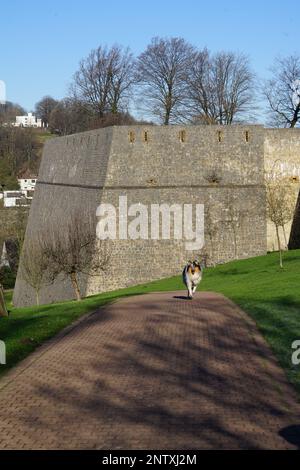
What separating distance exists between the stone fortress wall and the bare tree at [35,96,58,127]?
281 feet

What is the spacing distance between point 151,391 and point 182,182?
2079 centimetres

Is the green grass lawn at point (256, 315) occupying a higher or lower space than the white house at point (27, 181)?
lower

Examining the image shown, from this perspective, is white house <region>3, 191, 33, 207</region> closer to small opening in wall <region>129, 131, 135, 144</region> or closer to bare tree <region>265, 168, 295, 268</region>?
small opening in wall <region>129, 131, 135, 144</region>

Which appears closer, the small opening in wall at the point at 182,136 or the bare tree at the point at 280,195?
the small opening in wall at the point at 182,136

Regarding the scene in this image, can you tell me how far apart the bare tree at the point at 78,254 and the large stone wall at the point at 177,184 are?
20.7 inches

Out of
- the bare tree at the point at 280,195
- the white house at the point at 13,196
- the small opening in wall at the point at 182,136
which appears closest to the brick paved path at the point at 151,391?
the small opening in wall at the point at 182,136

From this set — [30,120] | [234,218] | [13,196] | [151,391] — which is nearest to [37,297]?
[234,218]

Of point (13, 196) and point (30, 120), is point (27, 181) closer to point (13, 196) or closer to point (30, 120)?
point (13, 196)

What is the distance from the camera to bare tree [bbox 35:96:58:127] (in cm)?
11506

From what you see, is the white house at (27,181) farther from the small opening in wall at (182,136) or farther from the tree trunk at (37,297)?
the small opening in wall at (182,136)

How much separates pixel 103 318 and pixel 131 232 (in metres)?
14.1

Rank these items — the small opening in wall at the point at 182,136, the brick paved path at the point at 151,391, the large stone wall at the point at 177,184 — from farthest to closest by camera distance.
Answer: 1. the small opening in wall at the point at 182,136
2. the large stone wall at the point at 177,184
3. the brick paved path at the point at 151,391

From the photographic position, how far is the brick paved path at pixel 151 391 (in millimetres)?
7148

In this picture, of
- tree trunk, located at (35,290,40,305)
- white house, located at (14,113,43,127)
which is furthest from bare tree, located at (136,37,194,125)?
white house, located at (14,113,43,127)
